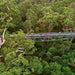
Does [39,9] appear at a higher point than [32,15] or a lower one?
higher

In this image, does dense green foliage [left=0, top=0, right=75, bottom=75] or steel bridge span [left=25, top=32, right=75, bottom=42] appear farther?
steel bridge span [left=25, top=32, right=75, bottom=42]

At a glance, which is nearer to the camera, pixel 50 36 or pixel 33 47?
pixel 50 36

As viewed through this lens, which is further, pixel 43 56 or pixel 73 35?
pixel 43 56

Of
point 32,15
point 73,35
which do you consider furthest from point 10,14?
point 73,35

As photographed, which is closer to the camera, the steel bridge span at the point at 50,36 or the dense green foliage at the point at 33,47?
the dense green foliage at the point at 33,47

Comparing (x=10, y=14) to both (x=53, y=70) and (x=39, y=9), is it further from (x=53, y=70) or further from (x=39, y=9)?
(x=53, y=70)

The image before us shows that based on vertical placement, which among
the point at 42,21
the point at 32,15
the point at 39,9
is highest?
the point at 39,9

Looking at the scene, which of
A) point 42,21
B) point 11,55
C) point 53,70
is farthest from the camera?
point 42,21

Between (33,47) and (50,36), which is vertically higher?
(50,36)
